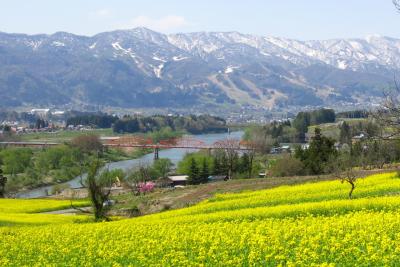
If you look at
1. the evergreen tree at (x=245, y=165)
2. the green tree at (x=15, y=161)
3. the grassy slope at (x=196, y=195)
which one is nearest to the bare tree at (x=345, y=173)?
the grassy slope at (x=196, y=195)

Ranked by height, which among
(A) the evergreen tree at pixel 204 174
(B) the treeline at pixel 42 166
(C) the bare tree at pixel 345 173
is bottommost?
(B) the treeline at pixel 42 166

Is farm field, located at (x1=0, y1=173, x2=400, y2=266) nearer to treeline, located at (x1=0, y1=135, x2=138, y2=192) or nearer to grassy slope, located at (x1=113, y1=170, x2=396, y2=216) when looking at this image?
grassy slope, located at (x1=113, y1=170, x2=396, y2=216)

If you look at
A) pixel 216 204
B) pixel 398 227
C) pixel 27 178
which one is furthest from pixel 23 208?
pixel 27 178

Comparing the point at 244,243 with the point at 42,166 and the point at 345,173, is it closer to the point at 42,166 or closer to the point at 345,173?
the point at 345,173

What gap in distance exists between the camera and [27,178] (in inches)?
6048

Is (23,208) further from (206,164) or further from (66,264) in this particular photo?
(206,164)

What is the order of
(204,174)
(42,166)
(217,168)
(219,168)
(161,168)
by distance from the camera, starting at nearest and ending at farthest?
(204,174) → (219,168) → (217,168) → (161,168) → (42,166)

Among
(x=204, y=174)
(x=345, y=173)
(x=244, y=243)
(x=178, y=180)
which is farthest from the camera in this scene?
(x=178, y=180)

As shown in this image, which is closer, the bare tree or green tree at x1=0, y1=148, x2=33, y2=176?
the bare tree

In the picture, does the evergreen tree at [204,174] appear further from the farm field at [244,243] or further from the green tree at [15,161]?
the farm field at [244,243]

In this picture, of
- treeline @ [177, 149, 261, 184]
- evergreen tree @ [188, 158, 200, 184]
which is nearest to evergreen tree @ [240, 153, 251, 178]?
treeline @ [177, 149, 261, 184]

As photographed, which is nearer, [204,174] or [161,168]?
[204,174]

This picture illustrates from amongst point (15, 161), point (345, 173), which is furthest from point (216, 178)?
point (345, 173)

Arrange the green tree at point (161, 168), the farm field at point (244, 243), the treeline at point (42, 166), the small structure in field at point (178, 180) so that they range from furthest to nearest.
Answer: the treeline at point (42, 166)
the green tree at point (161, 168)
the small structure in field at point (178, 180)
the farm field at point (244, 243)
